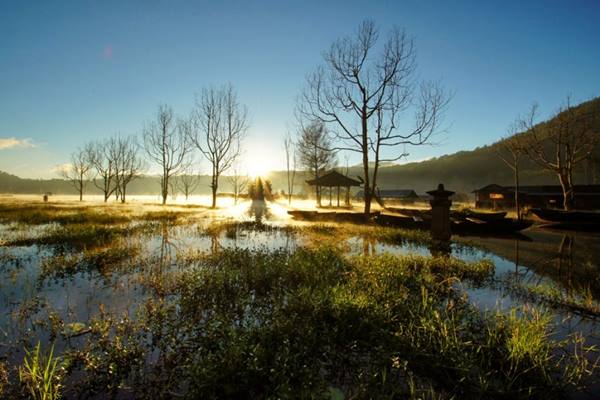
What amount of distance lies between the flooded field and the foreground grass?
0.8 inches

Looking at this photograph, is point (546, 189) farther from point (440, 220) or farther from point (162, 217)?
point (162, 217)

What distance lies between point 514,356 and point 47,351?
555 centimetres

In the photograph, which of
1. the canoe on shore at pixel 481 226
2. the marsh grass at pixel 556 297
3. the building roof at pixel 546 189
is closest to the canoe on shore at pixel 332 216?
the canoe on shore at pixel 481 226

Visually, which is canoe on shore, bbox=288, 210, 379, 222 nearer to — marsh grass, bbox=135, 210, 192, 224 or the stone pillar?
the stone pillar

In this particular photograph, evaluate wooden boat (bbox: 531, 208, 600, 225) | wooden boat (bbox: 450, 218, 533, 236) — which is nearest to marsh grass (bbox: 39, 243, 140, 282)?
wooden boat (bbox: 450, 218, 533, 236)

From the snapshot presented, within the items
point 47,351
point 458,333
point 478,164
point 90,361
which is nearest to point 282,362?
point 90,361

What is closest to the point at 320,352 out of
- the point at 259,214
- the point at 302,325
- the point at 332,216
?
the point at 302,325

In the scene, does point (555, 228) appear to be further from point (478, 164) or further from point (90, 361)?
point (478, 164)

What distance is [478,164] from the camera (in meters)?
148

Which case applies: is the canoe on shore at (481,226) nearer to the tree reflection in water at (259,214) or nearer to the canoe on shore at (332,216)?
the canoe on shore at (332,216)

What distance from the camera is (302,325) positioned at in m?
3.85

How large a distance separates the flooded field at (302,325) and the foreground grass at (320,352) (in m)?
0.02

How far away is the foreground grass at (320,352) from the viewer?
273 cm

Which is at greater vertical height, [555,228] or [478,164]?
[478,164]
